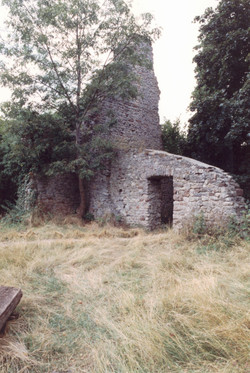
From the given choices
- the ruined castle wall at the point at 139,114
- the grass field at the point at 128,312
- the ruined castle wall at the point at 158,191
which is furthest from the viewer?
the ruined castle wall at the point at 139,114

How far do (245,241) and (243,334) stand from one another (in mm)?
3362

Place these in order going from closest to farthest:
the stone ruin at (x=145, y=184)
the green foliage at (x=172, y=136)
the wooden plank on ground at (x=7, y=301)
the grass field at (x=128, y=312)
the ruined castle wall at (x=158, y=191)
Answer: the grass field at (x=128, y=312) → the wooden plank on ground at (x=7, y=301) → the ruined castle wall at (x=158, y=191) → the stone ruin at (x=145, y=184) → the green foliage at (x=172, y=136)

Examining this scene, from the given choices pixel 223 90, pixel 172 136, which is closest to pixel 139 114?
pixel 172 136

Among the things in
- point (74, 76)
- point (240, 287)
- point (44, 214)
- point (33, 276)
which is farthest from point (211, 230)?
point (74, 76)

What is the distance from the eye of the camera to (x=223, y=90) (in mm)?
9438

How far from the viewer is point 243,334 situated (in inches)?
82.2

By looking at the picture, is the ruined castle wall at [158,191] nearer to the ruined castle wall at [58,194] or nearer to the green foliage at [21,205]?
the ruined castle wall at [58,194]

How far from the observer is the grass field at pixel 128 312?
2055mm

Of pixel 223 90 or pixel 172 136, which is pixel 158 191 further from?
pixel 172 136

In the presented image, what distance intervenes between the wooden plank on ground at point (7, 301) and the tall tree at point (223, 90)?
310 inches

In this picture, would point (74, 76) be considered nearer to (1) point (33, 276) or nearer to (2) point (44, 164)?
(2) point (44, 164)

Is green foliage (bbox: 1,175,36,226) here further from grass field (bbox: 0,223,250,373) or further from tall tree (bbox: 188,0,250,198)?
tall tree (bbox: 188,0,250,198)

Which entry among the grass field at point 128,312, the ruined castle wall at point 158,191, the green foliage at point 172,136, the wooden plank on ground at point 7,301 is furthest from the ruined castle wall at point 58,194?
the wooden plank on ground at point 7,301

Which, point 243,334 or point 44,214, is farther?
point 44,214
